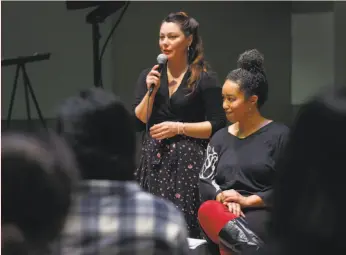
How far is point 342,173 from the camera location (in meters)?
0.73

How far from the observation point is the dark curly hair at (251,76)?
2102mm

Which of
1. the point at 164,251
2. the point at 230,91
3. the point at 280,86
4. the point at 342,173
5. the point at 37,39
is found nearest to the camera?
the point at 342,173

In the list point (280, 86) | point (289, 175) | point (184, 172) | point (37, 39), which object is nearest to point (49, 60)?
point (37, 39)

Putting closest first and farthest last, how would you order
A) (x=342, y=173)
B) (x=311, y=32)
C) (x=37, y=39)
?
(x=342, y=173) → (x=37, y=39) → (x=311, y=32)

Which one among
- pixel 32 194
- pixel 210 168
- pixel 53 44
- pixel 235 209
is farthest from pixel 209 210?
pixel 53 44

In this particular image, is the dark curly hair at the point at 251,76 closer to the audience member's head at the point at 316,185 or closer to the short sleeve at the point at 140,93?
the short sleeve at the point at 140,93

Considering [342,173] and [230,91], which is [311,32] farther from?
[342,173]

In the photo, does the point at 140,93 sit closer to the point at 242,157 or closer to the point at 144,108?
the point at 144,108

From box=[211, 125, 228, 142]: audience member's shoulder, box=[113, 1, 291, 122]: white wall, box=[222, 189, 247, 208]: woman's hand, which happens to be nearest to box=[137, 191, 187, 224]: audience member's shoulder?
box=[222, 189, 247, 208]: woman's hand

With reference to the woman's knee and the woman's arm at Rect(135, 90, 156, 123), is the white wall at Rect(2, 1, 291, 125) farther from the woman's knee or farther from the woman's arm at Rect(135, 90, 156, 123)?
the woman's knee

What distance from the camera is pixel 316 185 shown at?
0.72m

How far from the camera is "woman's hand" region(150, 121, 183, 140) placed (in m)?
2.16

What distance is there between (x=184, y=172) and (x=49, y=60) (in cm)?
254

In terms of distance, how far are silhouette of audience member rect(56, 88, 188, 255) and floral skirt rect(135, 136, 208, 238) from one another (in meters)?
1.03
